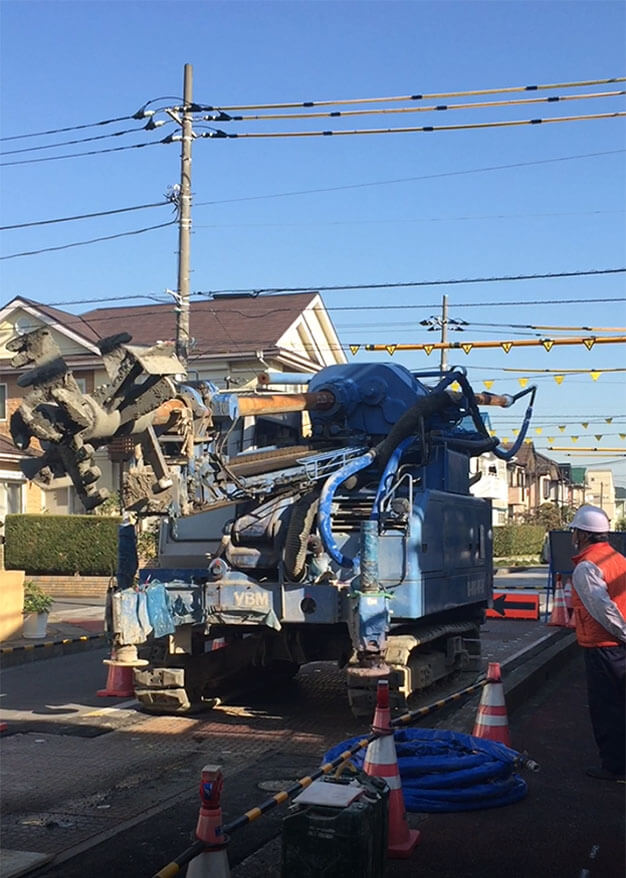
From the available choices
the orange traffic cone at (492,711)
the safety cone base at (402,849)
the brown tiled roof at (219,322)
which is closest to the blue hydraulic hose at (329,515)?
the orange traffic cone at (492,711)

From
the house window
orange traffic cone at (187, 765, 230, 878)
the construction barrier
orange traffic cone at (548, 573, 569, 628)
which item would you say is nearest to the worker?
orange traffic cone at (187, 765, 230, 878)

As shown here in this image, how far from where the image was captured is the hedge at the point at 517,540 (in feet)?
161

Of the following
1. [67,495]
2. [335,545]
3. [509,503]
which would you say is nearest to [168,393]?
[335,545]

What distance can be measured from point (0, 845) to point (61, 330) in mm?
28007

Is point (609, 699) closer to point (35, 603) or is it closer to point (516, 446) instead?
point (516, 446)

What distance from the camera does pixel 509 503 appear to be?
2847 inches

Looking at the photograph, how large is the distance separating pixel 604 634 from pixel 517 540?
46193 mm

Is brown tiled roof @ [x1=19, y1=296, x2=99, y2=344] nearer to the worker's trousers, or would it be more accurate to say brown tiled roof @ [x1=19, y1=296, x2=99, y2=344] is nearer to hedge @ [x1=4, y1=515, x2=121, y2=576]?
hedge @ [x1=4, y1=515, x2=121, y2=576]

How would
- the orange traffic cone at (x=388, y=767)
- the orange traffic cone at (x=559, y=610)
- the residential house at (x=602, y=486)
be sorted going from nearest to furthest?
1. the orange traffic cone at (x=388, y=767)
2. the orange traffic cone at (x=559, y=610)
3. the residential house at (x=602, y=486)

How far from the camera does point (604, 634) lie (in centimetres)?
732

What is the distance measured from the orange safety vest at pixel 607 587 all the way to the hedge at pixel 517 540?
37.2 meters

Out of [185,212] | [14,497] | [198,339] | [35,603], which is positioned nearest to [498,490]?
[198,339]

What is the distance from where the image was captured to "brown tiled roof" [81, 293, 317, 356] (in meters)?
33.2

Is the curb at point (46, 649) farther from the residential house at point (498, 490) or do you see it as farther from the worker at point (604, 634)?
the residential house at point (498, 490)
